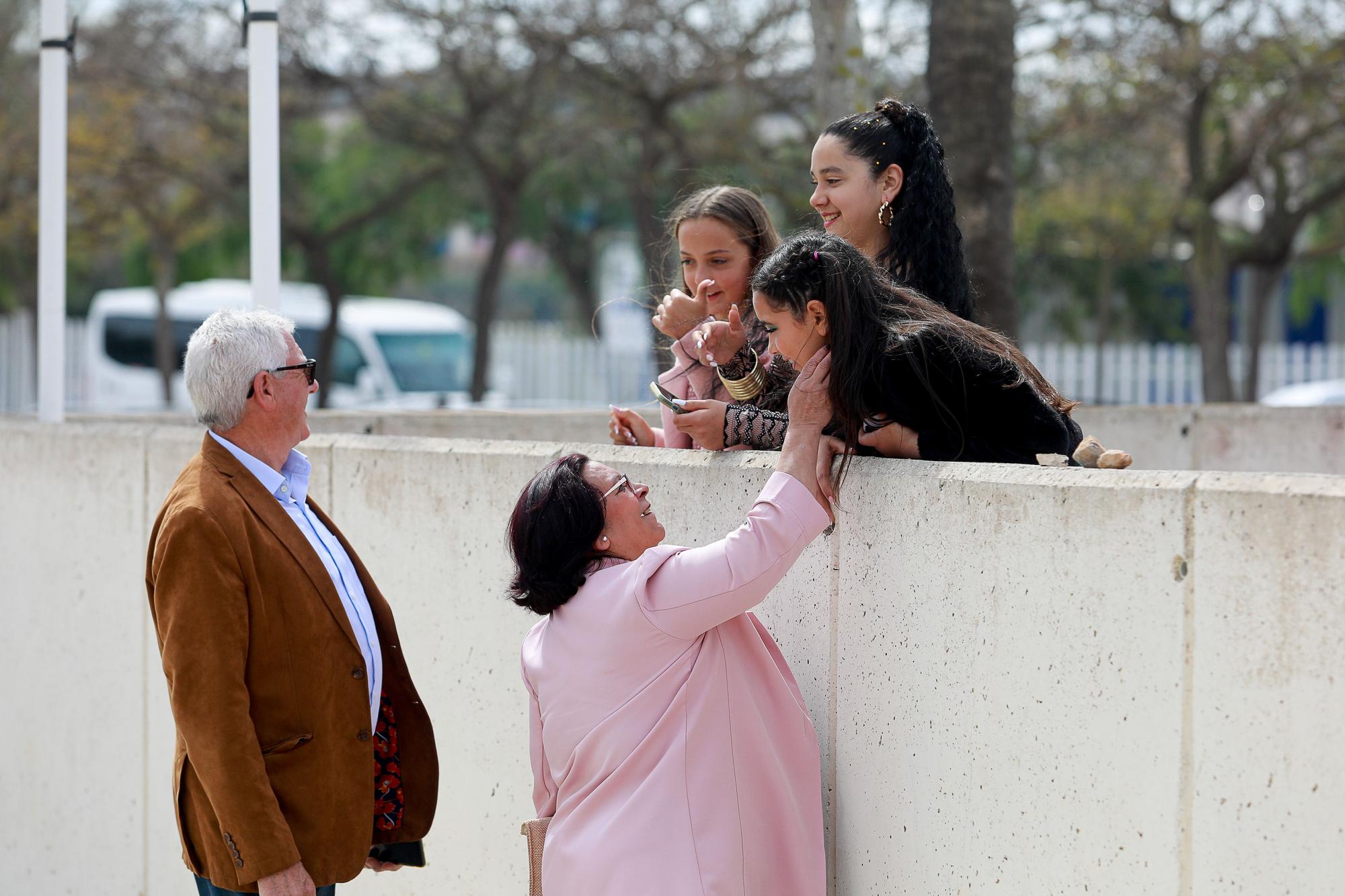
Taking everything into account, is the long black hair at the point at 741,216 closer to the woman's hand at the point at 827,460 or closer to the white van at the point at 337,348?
the woman's hand at the point at 827,460

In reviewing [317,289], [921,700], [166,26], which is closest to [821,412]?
[921,700]

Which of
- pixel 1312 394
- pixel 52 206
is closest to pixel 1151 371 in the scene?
pixel 1312 394

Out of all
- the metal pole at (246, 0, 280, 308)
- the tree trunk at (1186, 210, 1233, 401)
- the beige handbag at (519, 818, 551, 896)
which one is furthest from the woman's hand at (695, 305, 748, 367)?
the tree trunk at (1186, 210, 1233, 401)

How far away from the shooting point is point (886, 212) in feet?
11.0

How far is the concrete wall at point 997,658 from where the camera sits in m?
2.16

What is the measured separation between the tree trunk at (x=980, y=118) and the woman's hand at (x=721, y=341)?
12.3ft

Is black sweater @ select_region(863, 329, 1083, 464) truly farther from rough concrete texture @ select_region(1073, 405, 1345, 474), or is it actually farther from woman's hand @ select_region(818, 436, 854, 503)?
rough concrete texture @ select_region(1073, 405, 1345, 474)

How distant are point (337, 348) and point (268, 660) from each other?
17.3 metres

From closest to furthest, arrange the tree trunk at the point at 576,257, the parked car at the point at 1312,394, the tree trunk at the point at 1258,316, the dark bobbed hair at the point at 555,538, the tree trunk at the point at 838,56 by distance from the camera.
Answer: the dark bobbed hair at the point at 555,538 < the tree trunk at the point at 838,56 < the parked car at the point at 1312,394 < the tree trunk at the point at 1258,316 < the tree trunk at the point at 576,257

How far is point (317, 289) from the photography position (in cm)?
2630

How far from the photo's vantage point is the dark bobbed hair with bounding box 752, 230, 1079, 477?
2699mm

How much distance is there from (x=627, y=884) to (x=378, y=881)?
1.91 m

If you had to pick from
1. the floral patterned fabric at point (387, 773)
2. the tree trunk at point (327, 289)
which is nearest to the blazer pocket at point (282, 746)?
the floral patterned fabric at point (387, 773)

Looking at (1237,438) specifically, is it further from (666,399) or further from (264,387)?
(264,387)
